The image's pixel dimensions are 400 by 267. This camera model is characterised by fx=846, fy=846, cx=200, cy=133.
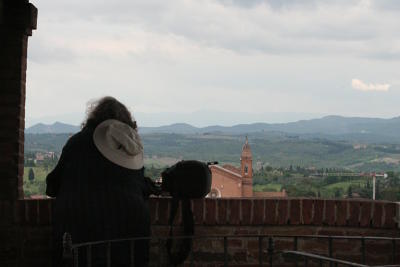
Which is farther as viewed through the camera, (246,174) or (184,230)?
(246,174)

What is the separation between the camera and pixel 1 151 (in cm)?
596

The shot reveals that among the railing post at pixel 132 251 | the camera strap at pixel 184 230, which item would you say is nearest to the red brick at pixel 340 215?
the camera strap at pixel 184 230

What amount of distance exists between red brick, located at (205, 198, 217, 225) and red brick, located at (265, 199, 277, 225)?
0.35 meters

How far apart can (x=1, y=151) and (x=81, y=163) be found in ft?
3.01

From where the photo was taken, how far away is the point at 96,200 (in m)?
5.23

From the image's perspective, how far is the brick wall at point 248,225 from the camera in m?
5.80

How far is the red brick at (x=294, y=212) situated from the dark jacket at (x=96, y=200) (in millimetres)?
1054

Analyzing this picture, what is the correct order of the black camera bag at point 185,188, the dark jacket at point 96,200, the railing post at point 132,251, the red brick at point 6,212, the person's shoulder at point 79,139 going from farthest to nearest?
1. the red brick at point 6,212
2. the black camera bag at point 185,188
3. the person's shoulder at point 79,139
4. the dark jacket at point 96,200
5. the railing post at point 132,251

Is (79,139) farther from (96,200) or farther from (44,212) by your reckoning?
(44,212)

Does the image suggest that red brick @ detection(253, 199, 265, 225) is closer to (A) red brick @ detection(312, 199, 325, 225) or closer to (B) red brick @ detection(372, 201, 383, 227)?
(A) red brick @ detection(312, 199, 325, 225)

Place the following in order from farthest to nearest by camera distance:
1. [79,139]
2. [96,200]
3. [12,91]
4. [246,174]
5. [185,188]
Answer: [246,174] → [12,91] → [185,188] → [79,139] → [96,200]

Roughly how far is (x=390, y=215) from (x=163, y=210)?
1.56 m

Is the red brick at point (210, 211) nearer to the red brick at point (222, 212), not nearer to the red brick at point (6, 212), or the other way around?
the red brick at point (222, 212)

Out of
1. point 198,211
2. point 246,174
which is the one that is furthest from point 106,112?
point 246,174
